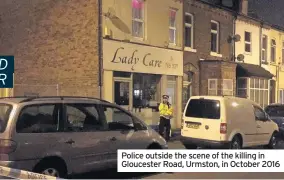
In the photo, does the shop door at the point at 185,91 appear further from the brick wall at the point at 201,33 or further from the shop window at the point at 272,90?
the shop window at the point at 272,90

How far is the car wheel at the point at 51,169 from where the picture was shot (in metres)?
7.18

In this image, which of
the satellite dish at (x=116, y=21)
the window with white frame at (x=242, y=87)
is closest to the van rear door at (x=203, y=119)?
the satellite dish at (x=116, y=21)

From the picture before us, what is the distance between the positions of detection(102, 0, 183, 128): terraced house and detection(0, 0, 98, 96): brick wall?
2.15 ft

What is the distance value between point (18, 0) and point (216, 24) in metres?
10.2

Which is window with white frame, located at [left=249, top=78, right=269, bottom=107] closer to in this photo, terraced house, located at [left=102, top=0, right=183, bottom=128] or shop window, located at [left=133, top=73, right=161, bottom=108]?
terraced house, located at [left=102, top=0, right=183, bottom=128]

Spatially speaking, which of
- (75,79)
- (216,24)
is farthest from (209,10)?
(75,79)

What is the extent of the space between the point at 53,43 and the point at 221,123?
865 centimetres

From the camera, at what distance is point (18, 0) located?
19.6 m

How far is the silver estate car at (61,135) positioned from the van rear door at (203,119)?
3.69m

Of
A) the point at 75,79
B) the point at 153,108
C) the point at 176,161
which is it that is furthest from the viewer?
the point at 153,108

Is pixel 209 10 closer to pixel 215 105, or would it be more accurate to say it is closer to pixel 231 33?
pixel 231 33

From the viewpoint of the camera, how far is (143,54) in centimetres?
1803

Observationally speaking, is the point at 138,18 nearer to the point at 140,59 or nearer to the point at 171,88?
the point at 140,59

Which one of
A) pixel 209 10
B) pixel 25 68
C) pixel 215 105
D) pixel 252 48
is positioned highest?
pixel 209 10
